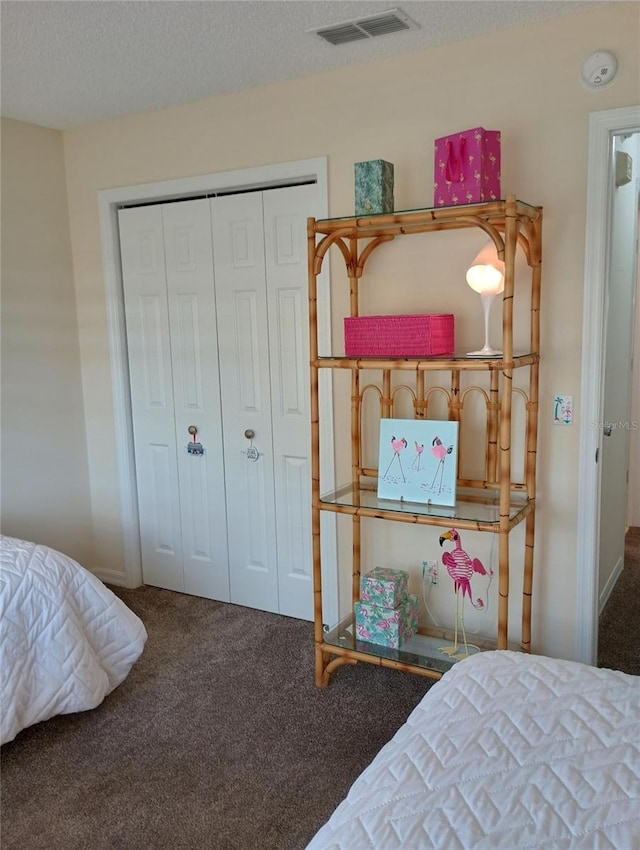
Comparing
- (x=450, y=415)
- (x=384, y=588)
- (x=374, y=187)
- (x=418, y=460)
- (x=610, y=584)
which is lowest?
(x=610, y=584)

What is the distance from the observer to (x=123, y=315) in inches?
143

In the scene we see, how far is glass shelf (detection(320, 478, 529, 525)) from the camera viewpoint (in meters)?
2.48

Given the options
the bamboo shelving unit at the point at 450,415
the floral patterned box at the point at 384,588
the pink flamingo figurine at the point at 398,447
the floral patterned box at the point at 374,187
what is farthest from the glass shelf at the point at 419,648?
the floral patterned box at the point at 374,187

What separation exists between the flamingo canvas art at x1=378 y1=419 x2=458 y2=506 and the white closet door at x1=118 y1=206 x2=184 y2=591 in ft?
4.51

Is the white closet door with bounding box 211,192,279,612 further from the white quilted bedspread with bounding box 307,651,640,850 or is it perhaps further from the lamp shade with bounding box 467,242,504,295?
the white quilted bedspread with bounding box 307,651,640,850

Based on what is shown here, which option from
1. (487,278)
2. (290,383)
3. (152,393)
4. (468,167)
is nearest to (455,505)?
(487,278)

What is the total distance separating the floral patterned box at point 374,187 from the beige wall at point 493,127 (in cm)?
27

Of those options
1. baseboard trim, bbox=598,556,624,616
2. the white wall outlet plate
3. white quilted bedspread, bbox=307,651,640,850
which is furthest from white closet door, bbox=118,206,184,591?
white quilted bedspread, bbox=307,651,640,850

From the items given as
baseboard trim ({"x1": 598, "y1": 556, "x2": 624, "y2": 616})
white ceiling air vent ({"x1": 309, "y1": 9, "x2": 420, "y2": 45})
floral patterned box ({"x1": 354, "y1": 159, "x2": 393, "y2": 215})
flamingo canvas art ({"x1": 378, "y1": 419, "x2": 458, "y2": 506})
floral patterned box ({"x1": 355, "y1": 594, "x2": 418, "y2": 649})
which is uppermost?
white ceiling air vent ({"x1": 309, "y1": 9, "x2": 420, "y2": 45})

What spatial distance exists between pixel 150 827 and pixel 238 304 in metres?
2.13

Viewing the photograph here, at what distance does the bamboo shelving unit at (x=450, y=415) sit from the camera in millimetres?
2301

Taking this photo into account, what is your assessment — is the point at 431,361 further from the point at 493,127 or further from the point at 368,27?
the point at 368,27

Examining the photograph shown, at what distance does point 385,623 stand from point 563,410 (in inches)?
41.2

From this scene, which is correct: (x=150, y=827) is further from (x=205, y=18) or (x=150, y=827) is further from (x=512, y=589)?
(x=205, y=18)
